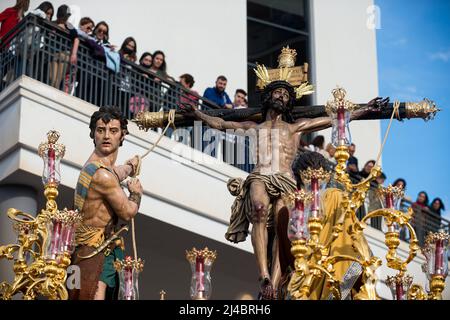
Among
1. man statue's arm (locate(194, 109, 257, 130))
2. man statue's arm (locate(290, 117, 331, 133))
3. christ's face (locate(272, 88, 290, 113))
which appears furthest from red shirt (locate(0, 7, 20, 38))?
man statue's arm (locate(290, 117, 331, 133))

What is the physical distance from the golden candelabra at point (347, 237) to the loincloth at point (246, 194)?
49 cm

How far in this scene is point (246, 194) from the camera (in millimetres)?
13477

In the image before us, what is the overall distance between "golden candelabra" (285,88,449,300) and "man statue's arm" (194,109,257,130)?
1305 mm

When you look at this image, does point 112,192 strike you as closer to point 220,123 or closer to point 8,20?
point 220,123

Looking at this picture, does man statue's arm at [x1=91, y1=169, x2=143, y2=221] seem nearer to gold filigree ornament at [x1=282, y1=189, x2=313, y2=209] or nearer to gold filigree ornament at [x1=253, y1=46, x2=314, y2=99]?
gold filigree ornament at [x1=253, y1=46, x2=314, y2=99]

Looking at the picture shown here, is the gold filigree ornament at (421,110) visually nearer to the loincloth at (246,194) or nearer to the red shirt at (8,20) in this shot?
the loincloth at (246,194)

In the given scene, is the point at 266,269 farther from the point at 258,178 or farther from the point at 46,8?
the point at 46,8

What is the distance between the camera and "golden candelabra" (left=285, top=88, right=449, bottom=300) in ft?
37.8

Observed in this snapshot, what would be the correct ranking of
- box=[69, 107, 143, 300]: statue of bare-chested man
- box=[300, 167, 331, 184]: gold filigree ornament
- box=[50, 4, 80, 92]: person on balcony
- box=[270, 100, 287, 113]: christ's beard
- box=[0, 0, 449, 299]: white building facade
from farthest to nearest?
1. box=[50, 4, 80, 92]: person on balcony
2. box=[0, 0, 449, 299]: white building facade
3. box=[270, 100, 287, 113]: christ's beard
4. box=[69, 107, 143, 300]: statue of bare-chested man
5. box=[300, 167, 331, 184]: gold filigree ornament

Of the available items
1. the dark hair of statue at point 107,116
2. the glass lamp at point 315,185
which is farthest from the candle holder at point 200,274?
the dark hair of statue at point 107,116

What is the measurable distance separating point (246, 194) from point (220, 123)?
0.91 m

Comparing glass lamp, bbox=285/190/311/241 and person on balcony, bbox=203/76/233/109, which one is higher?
person on balcony, bbox=203/76/233/109

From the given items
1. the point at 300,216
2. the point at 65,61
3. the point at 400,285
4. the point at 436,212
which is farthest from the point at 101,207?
the point at 436,212

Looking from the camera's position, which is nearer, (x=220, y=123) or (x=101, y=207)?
(x=101, y=207)
